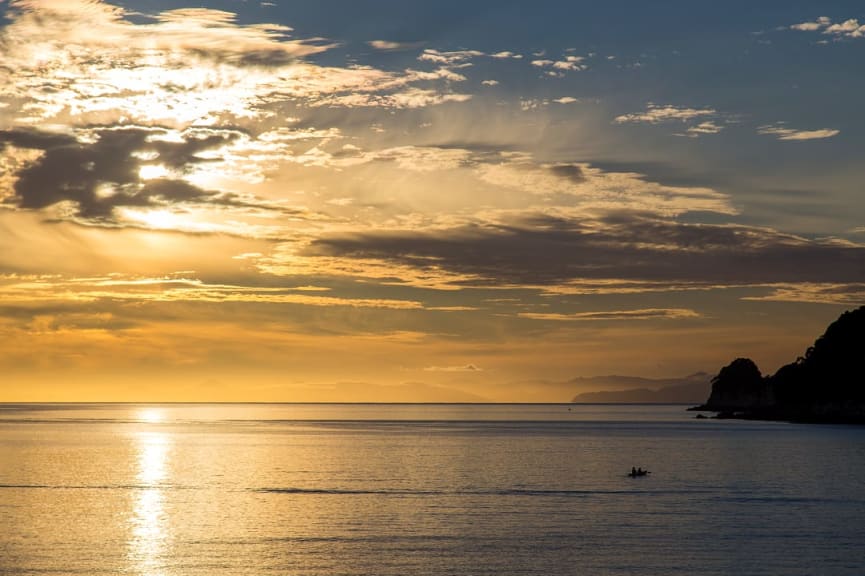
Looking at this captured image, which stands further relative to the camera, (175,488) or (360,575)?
(175,488)

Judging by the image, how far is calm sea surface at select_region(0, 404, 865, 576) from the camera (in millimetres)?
56625

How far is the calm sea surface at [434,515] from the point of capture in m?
56.6

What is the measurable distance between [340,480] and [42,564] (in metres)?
53.1

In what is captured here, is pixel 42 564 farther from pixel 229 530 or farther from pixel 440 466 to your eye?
pixel 440 466

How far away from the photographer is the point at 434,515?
75.8 m

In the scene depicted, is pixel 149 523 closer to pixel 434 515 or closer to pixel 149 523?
pixel 149 523

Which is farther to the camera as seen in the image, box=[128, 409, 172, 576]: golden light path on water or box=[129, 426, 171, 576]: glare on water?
→ box=[129, 426, 171, 576]: glare on water

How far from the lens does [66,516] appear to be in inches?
3014

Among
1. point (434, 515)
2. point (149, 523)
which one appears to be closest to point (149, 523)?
point (149, 523)

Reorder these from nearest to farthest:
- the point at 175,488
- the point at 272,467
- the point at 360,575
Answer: the point at 360,575
the point at 175,488
the point at 272,467

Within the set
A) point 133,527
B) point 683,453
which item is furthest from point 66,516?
point 683,453

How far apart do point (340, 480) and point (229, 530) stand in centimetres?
3836

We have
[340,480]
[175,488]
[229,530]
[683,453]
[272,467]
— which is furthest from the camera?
[683,453]

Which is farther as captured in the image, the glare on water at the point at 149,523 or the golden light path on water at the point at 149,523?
the glare on water at the point at 149,523
